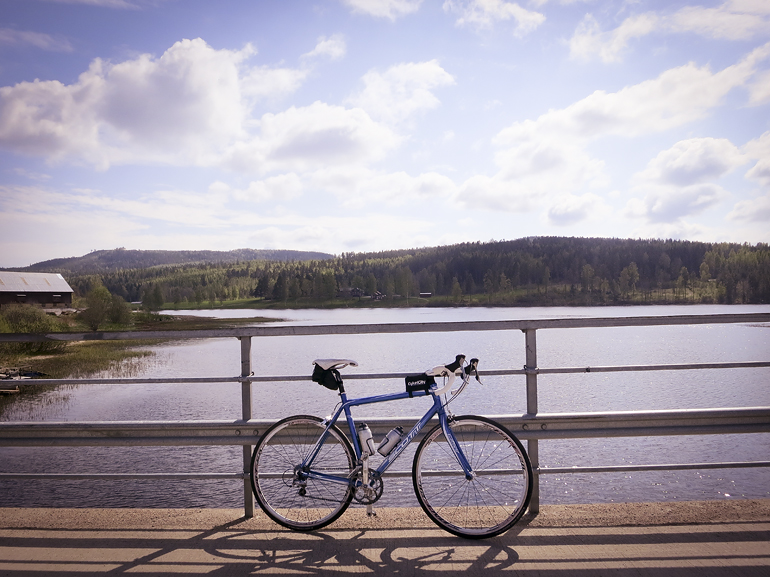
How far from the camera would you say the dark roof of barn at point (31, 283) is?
7356 cm

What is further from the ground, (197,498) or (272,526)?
(272,526)

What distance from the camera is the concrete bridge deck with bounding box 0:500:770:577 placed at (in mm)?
3389

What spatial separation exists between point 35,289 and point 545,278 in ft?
335

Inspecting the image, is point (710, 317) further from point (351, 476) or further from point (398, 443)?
point (351, 476)

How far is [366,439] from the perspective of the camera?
394cm

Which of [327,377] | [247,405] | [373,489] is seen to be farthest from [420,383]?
[247,405]

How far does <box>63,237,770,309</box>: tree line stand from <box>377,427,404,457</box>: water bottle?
369ft

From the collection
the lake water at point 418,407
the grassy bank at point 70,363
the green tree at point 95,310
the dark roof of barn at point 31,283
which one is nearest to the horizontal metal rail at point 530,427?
the lake water at point 418,407

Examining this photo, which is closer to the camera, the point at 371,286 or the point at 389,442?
the point at 389,442

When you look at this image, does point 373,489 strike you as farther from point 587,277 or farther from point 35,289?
point 587,277

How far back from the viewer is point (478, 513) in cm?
425

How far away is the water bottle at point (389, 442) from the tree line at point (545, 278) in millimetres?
112463

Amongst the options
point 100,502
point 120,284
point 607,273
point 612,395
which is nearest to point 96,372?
point 100,502

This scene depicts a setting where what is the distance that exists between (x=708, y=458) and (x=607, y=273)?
12619cm
